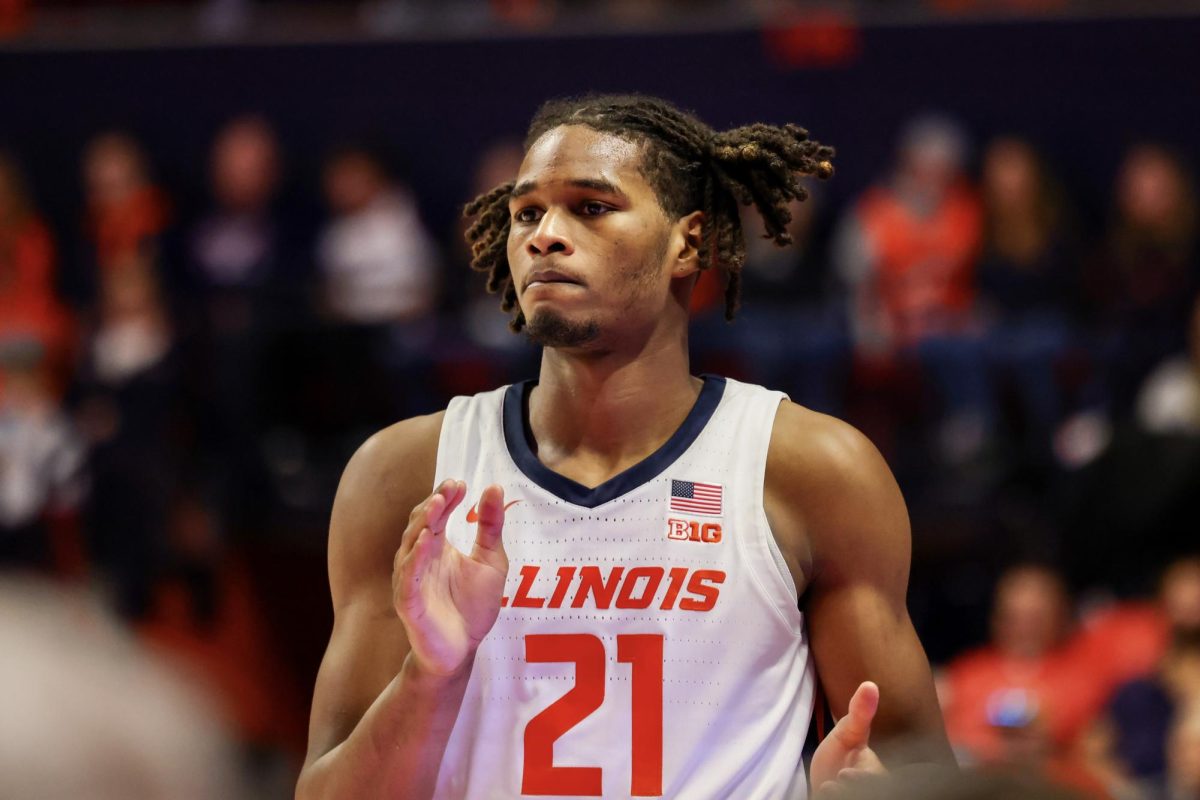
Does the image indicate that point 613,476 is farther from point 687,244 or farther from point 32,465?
point 32,465

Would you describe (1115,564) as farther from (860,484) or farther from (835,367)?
(860,484)

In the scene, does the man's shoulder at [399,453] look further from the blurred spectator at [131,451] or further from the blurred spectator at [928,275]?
the blurred spectator at [928,275]

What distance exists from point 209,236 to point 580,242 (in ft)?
24.3

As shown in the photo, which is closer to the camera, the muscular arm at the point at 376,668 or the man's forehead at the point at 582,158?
the muscular arm at the point at 376,668

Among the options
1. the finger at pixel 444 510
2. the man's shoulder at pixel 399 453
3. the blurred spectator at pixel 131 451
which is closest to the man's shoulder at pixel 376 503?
the man's shoulder at pixel 399 453

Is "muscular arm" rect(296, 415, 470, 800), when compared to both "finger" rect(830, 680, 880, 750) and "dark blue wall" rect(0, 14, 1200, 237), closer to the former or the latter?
"finger" rect(830, 680, 880, 750)

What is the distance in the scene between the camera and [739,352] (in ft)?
28.9

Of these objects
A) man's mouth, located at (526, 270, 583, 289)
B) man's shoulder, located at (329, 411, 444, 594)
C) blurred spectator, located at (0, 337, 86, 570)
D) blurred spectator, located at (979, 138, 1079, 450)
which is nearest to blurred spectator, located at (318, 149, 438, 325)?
blurred spectator, located at (0, 337, 86, 570)

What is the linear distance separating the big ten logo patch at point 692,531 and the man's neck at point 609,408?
21 centimetres

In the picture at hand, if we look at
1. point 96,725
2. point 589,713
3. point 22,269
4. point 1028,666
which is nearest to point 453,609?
point 589,713

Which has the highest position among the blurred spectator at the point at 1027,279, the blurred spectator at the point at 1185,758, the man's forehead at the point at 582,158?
the blurred spectator at the point at 1027,279

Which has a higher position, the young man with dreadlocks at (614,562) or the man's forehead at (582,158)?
the man's forehead at (582,158)

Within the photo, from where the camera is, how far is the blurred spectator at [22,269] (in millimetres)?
10430

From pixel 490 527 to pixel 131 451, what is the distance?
20.4 feet
